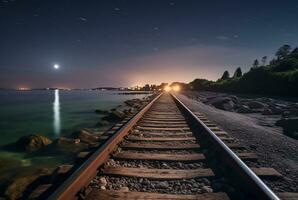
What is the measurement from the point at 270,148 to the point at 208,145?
1424mm

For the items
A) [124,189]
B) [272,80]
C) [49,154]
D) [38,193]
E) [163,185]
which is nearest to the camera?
[38,193]

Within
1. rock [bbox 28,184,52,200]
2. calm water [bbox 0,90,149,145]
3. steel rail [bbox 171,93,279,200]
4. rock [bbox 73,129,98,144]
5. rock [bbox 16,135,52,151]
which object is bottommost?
calm water [bbox 0,90,149,145]

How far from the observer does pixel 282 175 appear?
329 centimetres

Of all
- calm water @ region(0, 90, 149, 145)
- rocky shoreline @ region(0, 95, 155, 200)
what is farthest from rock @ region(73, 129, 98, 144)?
calm water @ region(0, 90, 149, 145)

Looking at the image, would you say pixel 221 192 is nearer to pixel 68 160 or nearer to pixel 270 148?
pixel 270 148

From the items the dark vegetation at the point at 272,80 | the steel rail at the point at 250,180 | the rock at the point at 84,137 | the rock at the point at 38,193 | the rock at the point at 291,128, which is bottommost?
the rock at the point at 84,137

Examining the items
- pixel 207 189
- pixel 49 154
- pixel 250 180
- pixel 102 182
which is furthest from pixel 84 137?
pixel 250 180

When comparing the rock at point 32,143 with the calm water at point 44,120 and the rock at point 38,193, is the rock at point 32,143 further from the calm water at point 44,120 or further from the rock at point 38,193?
the rock at point 38,193

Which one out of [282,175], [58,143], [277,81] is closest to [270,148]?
[282,175]

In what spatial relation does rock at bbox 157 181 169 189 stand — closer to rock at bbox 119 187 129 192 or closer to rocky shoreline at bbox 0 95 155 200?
rock at bbox 119 187 129 192

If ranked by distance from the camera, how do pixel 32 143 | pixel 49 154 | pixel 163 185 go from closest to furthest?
pixel 163 185 → pixel 49 154 → pixel 32 143

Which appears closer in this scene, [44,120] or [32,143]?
[32,143]

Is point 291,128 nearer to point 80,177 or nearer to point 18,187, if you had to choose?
point 80,177

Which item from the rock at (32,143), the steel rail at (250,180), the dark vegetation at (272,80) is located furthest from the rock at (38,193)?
the dark vegetation at (272,80)
